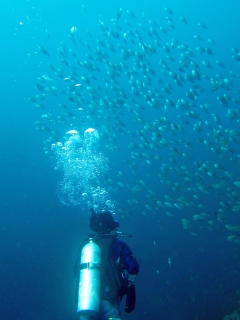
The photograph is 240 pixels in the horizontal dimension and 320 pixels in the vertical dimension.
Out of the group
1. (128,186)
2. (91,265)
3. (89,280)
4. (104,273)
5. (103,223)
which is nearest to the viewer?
(89,280)

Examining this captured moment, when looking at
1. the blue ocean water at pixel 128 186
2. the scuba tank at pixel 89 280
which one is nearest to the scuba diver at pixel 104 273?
the scuba tank at pixel 89 280

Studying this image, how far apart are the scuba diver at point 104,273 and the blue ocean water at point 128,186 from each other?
304 millimetres

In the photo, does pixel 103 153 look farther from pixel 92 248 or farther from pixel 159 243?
pixel 92 248

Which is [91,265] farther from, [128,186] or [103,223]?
[128,186]

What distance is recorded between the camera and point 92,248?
476 centimetres

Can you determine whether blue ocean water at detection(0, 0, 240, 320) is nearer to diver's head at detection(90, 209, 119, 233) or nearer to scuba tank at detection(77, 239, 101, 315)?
scuba tank at detection(77, 239, 101, 315)

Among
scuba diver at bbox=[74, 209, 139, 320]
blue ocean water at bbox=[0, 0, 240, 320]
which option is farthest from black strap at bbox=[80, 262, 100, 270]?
blue ocean water at bbox=[0, 0, 240, 320]

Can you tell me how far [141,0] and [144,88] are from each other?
46.1 metres

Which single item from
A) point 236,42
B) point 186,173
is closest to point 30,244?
point 186,173

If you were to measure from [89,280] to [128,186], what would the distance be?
12.3m

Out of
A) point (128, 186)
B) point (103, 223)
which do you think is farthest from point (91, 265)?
point (128, 186)

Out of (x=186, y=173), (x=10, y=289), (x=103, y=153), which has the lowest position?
(x=10, y=289)

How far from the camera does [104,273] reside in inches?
187

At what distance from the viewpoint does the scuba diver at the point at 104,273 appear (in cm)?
434
